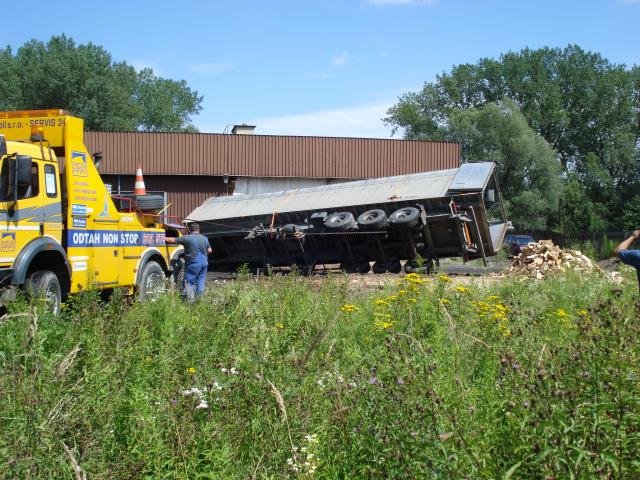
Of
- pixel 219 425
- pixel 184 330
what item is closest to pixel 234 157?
pixel 184 330

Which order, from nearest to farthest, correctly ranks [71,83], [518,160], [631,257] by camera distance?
[631,257], [518,160], [71,83]

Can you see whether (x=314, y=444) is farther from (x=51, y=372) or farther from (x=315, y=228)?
(x=315, y=228)

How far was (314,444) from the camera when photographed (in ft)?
13.2

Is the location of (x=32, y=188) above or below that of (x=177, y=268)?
above

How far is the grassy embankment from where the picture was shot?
349 centimetres

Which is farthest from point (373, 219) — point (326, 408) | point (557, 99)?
point (557, 99)

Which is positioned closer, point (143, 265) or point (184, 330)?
point (184, 330)

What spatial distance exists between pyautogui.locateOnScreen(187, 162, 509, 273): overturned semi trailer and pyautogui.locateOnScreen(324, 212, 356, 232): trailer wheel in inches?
1.1

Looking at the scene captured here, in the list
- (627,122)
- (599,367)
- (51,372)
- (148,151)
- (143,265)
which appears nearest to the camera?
(599,367)

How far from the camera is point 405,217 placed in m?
20.2

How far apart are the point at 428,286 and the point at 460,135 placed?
49418 mm

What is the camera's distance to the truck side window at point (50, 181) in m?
→ 10.8

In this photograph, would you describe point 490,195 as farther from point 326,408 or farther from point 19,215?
point 326,408

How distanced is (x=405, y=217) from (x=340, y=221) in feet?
6.73
